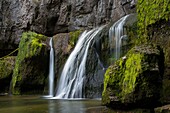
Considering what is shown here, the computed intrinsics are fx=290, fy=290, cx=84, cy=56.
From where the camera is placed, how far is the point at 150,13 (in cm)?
632

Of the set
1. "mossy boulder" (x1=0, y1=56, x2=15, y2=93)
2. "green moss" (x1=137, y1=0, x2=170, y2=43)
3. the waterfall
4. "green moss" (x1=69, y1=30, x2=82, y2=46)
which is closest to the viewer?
"green moss" (x1=137, y1=0, x2=170, y2=43)

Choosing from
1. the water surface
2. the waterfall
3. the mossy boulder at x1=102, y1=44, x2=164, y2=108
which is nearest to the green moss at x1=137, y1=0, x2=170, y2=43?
the mossy boulder at x1=102, y1=44, x2=164, y2=108

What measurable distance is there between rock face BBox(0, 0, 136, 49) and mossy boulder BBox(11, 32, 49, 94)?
4593mm

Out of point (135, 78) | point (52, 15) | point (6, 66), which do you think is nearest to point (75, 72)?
point (6, 66)

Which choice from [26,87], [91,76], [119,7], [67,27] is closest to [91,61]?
[91,76]

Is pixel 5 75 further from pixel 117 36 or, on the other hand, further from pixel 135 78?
pixel 135 78

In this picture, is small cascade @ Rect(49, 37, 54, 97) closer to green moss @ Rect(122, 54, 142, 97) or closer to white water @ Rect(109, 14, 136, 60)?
white water @ Rect(109, 14, 136, 60)

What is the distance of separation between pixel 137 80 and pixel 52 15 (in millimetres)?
14268

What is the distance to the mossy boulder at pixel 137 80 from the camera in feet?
17.0

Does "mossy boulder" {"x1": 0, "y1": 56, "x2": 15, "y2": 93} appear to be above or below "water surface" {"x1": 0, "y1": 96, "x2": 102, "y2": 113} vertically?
above

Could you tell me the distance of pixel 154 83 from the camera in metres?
5.23

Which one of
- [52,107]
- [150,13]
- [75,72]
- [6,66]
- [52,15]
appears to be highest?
[52,15]

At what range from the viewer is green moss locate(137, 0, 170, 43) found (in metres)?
Answer: 5.92

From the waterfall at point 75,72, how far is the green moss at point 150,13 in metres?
4.62
